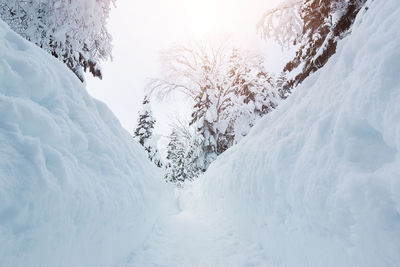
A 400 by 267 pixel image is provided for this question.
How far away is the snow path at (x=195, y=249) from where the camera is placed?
10.5 feet

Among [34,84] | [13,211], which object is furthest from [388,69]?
[34,84]

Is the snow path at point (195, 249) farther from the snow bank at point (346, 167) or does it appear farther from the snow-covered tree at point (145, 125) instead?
the snow-covered tree at point (145, 125)

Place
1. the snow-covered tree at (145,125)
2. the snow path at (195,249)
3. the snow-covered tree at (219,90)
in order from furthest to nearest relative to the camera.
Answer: the snow-covered tree at (145,125) → the snow-covered tree at (219,90) → the snow path at (195,249)

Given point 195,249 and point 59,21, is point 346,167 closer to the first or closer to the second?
point 195,249

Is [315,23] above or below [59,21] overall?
below

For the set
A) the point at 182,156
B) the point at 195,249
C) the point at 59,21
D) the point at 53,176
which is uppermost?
the point at 59,21

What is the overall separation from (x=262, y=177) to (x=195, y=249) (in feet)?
5.36

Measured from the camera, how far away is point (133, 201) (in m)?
3.70

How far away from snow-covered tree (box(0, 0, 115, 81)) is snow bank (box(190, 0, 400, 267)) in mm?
6663

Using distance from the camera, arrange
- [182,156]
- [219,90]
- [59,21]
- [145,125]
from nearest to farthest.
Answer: [59,21]
[219,90]
[145,125]
[182,156]

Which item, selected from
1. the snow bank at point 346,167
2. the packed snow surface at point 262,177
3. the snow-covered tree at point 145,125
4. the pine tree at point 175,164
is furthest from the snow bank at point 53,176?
the pine tree at point 175,164

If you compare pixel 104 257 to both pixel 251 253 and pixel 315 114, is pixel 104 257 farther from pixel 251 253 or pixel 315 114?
pixel 315 114

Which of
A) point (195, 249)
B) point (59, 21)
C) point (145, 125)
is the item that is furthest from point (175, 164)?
point (195, 249)

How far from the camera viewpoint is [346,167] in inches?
72.1
